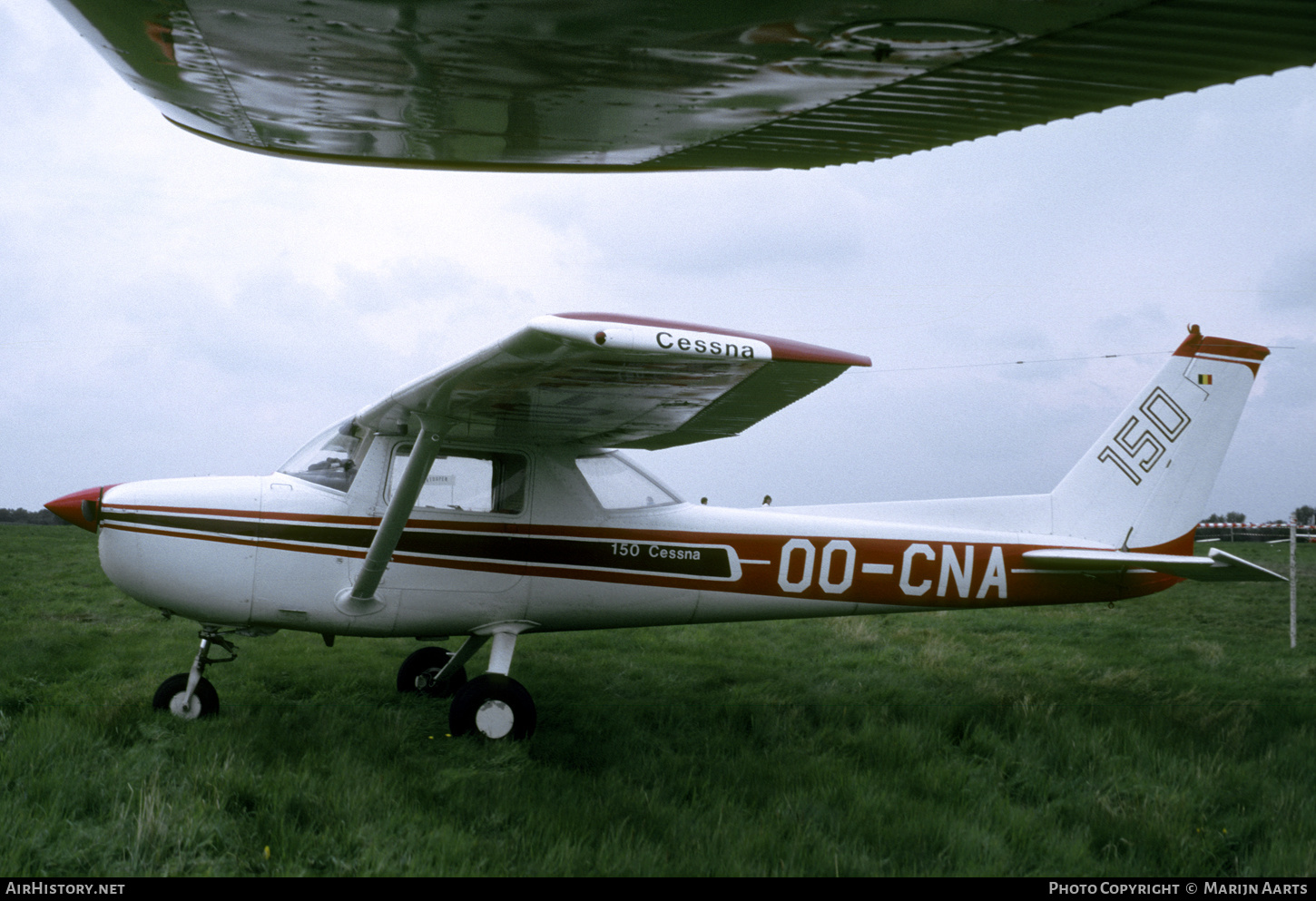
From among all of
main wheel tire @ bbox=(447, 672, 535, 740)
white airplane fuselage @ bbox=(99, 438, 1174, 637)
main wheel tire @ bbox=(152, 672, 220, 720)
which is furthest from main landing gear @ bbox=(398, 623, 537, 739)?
main wheel tire @ bbox=(152, 672, 220, 720)

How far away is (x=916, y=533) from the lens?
6.35m

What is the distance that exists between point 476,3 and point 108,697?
5.33 m

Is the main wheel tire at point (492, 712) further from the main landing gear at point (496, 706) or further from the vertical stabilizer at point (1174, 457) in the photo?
the vertical stabilizer at point (1174, 457)

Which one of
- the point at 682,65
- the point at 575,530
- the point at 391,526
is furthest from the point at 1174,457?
the point at 391,526

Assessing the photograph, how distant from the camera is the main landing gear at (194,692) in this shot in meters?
5.29

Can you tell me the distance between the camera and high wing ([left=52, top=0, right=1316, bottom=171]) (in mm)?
2727

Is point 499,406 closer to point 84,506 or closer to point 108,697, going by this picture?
point 84,506

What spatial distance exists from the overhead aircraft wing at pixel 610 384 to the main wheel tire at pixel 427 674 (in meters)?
2.15

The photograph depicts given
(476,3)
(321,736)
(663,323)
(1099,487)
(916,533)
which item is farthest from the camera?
(1099,487)

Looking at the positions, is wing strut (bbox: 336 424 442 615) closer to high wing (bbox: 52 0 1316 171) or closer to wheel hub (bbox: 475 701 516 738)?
wheel hub (bbox: 475 701 516 738)

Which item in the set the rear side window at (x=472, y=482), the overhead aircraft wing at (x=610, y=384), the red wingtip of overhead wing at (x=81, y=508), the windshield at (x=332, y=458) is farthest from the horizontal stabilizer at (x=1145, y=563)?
the red wingtip of overhead wing at (x=81, y=508)

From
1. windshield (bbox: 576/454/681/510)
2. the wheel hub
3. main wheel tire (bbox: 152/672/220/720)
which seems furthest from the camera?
windshield (bbox: 576/454/681/510)

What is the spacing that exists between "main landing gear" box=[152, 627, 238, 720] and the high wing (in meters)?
3.17
